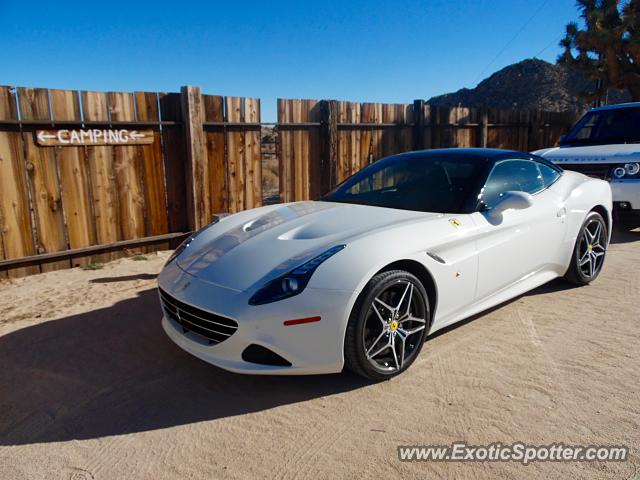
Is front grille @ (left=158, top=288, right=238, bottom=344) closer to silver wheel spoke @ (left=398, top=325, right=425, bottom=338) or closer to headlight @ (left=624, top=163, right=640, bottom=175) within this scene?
silver wheel spoke @ (left=398, top=325, right=425, bottom=338)

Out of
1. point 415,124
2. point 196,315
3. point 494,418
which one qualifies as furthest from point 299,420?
point 415,124

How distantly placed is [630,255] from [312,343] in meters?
5.12

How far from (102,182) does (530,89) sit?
40294mm

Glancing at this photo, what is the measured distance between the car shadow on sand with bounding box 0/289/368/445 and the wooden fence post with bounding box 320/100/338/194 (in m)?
4.76

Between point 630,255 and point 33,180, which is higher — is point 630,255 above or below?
below

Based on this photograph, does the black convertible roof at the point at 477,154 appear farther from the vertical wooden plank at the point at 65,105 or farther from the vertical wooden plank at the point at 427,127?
the vertical wooden plank at the point at 427,127

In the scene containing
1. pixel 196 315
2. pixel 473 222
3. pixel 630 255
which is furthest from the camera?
pixel 630 255

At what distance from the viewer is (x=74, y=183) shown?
5.70 m

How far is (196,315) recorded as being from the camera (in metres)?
2.91

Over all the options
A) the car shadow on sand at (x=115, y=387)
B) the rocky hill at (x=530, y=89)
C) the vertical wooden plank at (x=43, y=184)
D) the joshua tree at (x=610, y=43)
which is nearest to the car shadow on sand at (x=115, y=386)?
the car shadow on sand at (x=115, y=387)

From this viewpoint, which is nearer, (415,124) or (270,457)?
(270,457)

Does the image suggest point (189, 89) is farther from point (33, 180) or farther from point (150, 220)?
point (33, 180)

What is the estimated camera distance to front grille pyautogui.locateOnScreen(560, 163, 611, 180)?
6.95 meters

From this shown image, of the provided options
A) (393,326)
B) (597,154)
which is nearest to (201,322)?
(393,326)
